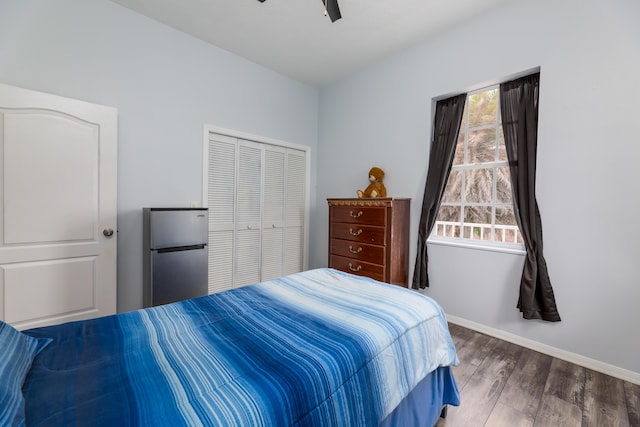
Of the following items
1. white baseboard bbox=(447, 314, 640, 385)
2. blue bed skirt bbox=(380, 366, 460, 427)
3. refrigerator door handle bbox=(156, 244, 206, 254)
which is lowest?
white baseboard bbox=(447, 314, 640, 385)

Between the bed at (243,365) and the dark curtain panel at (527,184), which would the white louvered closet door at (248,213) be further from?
the dark curtain panel at (527,184)

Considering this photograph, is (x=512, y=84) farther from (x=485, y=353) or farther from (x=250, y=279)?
(x=250, y=279)

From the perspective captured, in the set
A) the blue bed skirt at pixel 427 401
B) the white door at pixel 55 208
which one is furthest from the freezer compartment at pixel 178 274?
the blue bed skirt at pixel 427 401

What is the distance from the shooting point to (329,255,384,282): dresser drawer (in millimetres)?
2875

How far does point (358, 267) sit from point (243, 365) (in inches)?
88.4

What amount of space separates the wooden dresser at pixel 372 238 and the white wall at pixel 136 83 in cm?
161

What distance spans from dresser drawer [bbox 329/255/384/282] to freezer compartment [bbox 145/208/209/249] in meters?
1.49

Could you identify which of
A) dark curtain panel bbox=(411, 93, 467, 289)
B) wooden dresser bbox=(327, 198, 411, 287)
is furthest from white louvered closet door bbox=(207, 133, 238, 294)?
dark curtain panel bbox=(411, 93, 467, 289)

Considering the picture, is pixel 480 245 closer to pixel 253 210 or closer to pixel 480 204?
pixel 480 204

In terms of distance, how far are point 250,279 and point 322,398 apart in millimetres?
2814

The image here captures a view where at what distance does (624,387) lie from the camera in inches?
72.7

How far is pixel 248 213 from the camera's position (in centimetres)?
349

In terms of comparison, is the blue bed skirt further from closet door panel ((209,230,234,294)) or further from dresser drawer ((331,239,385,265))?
closet door panel ((209,230,234,294))

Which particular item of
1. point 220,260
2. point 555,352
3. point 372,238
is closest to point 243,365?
point 372,238
